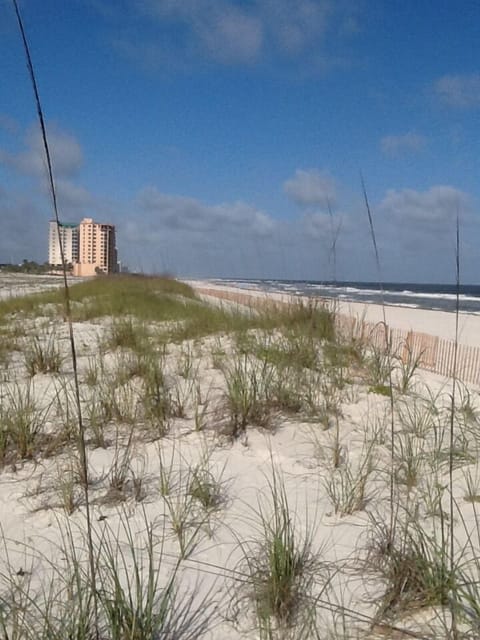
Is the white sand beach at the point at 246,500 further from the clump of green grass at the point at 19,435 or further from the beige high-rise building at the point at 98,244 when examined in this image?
the beige high-rise building at the point at 98,244

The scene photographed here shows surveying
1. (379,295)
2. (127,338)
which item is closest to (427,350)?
(127,338)

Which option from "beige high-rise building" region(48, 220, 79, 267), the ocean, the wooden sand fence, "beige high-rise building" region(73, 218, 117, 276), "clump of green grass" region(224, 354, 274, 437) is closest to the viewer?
"beige high-rise building" region(48, 220, 79, 267)

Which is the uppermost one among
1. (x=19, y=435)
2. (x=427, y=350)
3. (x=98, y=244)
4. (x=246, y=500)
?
(x=98, y=244)

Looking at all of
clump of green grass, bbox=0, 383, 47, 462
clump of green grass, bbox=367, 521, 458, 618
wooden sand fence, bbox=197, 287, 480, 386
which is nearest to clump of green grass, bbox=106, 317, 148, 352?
clump of green grass, bbox=0, 383, 47, 462

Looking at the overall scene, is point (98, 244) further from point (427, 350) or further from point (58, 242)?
point (58, 242)

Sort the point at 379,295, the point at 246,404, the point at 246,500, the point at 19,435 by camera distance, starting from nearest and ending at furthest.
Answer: the point at 246,500
the point at 19,435
the point at 246,404
the point at 379,295

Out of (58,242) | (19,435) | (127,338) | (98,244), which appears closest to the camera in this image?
(58,242)

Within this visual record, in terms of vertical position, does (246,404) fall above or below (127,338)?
below

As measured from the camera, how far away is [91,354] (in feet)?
13.9

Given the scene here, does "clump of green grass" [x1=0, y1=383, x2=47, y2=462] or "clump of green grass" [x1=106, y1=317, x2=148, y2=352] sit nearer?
"clump of green grass" [x1=0, y1=383, x2=47, y2=462]

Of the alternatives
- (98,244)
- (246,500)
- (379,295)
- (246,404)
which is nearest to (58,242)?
(246,500)

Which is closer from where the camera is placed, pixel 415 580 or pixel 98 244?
pixel 415 580

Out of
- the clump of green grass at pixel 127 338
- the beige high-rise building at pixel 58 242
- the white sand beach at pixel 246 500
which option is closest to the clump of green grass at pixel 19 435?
the white sand beach at pixel 246 500

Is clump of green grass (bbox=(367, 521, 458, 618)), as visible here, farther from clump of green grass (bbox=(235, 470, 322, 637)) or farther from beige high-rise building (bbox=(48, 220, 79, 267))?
beige high-rise building (bbox=(48, 220, 79, 267))
